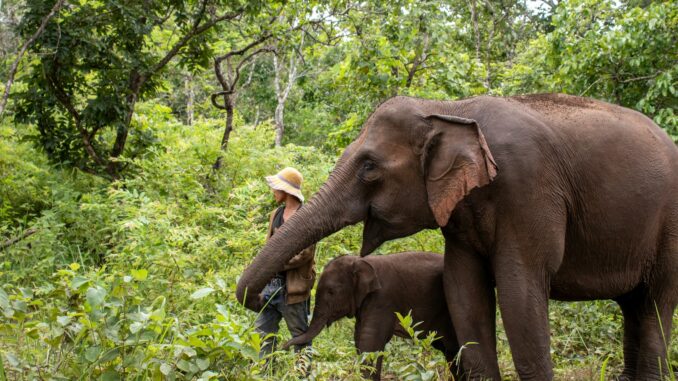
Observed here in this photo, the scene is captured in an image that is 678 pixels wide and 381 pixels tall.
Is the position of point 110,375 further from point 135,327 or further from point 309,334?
point 309,334

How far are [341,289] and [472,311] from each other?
134 centimetres

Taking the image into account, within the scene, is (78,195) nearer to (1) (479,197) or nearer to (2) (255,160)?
(2) (255,160)

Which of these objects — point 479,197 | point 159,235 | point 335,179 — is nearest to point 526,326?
point 479,197

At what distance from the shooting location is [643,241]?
201 inches

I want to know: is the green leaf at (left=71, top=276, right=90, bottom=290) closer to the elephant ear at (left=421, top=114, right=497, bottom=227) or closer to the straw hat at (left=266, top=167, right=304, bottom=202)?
the elephant ear at (left=421, top=114, right=497, bottom=227)

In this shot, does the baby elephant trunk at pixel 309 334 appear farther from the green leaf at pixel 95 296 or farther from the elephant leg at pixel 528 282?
the green leaf at pixel 95 296

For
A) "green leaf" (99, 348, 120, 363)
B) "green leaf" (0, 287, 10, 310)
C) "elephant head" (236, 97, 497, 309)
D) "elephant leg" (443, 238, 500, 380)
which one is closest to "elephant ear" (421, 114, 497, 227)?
"elephant head" (236, 97, 497, 309)

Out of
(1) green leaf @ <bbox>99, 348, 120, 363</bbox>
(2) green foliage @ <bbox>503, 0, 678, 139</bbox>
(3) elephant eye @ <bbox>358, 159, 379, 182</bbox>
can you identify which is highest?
(2) green foliage @ <bbox>503, 0, 678, 139</bbox>

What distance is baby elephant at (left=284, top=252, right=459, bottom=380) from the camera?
20.0ft

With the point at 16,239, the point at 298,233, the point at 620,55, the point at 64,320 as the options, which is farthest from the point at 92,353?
the point at 620,55

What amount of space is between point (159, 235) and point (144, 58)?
447cm

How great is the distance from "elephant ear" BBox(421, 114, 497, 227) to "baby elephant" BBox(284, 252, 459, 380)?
5.26 feet

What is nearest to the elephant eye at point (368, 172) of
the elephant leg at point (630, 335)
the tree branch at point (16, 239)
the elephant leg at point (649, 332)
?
the elephant leg at point (649, 332)

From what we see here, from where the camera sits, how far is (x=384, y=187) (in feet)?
16.2
